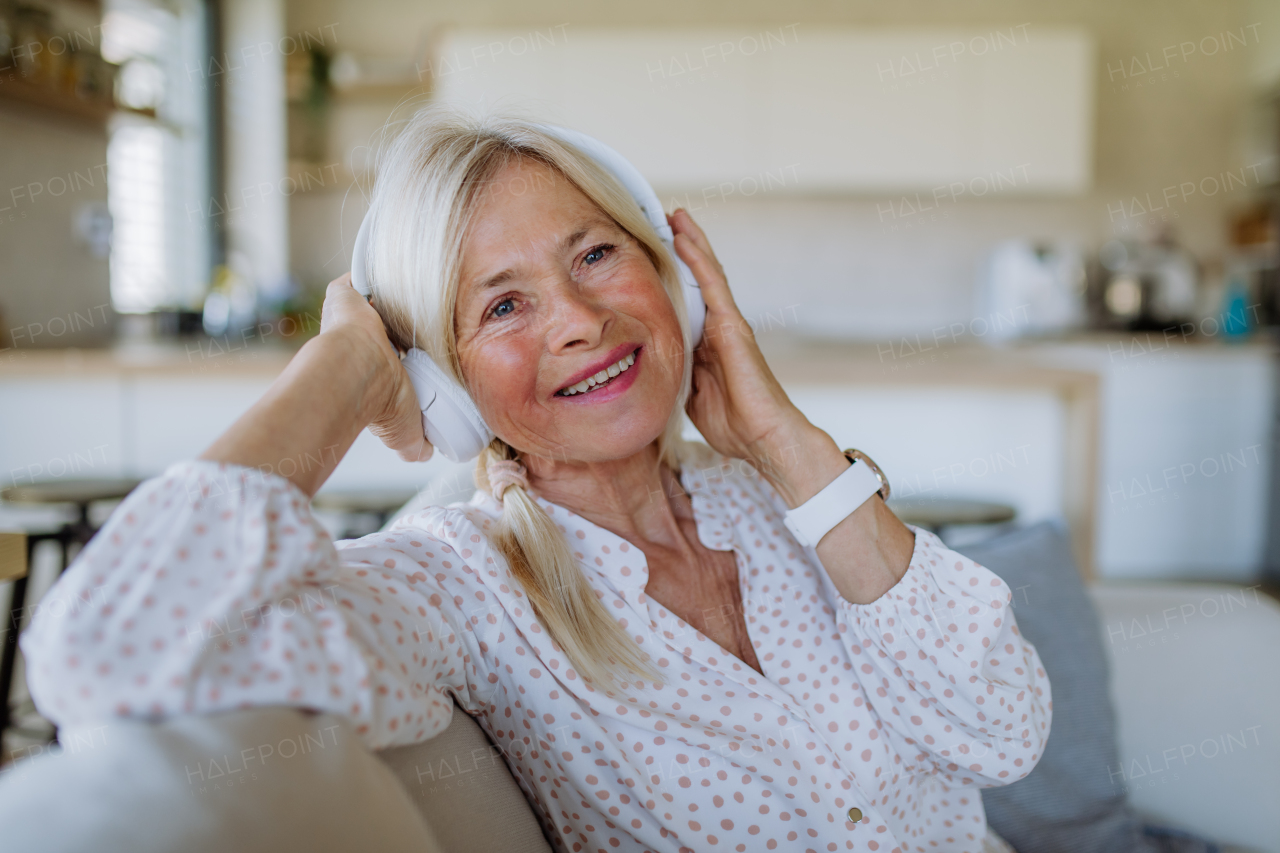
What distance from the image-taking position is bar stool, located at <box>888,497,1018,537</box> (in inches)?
77.5

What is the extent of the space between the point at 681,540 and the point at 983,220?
13.6 ft

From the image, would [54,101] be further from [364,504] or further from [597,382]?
[597,382]

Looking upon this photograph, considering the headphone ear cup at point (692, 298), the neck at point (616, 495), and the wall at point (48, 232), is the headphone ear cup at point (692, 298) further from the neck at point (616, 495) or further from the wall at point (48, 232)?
the wall at point (48, 232)

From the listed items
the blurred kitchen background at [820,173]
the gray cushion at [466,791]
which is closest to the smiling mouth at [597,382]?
the gray cushion at [466,791]

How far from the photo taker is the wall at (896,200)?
4594 mm

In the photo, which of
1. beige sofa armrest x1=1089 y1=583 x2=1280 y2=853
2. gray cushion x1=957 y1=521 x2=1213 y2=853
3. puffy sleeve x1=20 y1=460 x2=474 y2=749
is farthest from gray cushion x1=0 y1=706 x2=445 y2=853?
beige sofa armrest x1=1089 y1=583 x2=1280 y2=853

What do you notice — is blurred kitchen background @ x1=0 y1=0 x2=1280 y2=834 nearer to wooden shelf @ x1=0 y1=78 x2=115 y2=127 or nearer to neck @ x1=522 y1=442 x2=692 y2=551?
wooden shelf @ x1=0 y1=78 x2=115 y2=127

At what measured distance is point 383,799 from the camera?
0.61 meters

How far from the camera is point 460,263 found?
92 centimetres

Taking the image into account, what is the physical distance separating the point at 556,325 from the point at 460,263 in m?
0.11

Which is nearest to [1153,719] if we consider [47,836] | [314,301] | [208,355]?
[47,836]

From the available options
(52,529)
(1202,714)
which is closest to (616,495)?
(1202,714)

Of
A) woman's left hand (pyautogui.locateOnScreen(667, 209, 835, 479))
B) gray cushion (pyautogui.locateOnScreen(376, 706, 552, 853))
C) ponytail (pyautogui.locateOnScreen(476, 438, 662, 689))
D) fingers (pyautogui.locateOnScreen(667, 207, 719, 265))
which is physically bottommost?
gray cushion (pyautogui.locateOnScreen(376, 706, 552, 853))

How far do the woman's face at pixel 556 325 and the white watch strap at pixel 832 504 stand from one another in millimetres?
175
